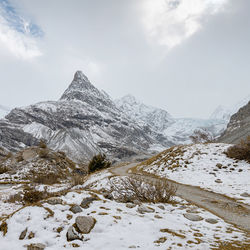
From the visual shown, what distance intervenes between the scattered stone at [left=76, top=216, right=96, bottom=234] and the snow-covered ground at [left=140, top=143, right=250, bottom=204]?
29.5ft

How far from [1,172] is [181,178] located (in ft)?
98.1

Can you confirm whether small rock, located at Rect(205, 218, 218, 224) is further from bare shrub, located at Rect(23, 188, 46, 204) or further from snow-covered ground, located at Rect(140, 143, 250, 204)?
bare shrub, located at Rect(23, 188, 46, 204)

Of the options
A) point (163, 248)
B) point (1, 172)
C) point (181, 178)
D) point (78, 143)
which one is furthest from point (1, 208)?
point (78, 143)

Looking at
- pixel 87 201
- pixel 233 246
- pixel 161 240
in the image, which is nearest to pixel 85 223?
pixel 87 201

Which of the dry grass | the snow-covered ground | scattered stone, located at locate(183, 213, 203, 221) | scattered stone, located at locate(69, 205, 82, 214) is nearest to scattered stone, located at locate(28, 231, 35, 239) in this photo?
scattered stone, located at locate(69, 205, 82, 214)

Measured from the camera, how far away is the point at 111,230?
13.9 ft

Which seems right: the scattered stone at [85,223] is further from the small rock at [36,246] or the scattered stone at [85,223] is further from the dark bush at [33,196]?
the dark bush at [33,196]

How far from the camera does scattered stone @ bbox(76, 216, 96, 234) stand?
4193 mm

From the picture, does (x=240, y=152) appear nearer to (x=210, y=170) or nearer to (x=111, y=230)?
(x=210, y=170)

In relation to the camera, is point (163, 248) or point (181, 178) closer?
point (163, 248)

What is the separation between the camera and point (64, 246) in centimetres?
359

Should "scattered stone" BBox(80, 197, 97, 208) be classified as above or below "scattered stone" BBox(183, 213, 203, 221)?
above

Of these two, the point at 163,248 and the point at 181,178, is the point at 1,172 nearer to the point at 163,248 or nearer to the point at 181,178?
the point at 181,178

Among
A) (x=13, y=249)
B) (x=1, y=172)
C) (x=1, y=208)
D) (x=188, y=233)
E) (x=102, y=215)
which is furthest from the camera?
(x=1, y=172)
